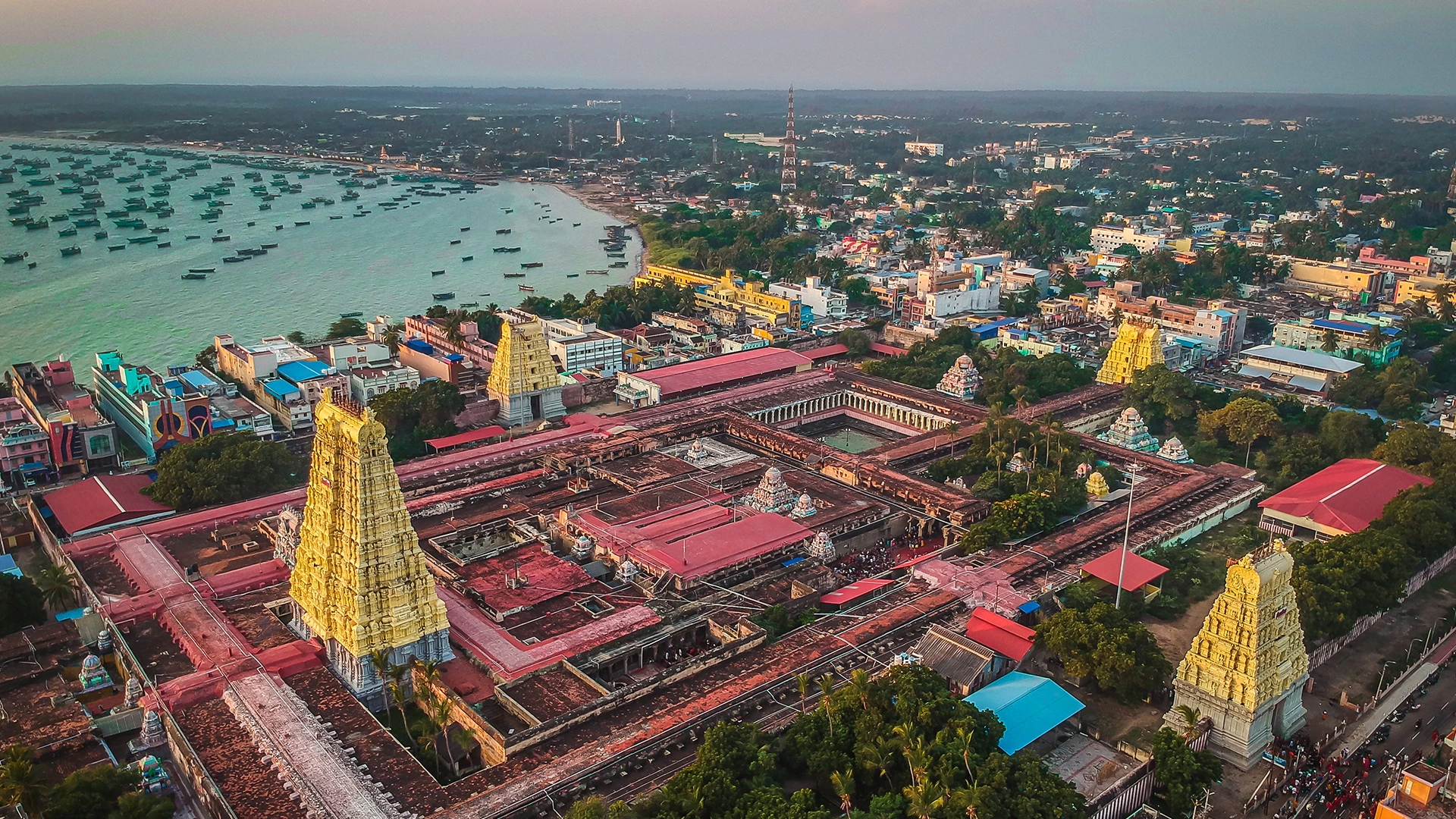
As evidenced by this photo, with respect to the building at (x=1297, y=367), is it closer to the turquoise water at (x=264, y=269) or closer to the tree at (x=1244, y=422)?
the tree at (x=1244, y=422)

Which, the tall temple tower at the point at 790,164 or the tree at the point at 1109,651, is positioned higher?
the tall temple tower at the point at 790,164

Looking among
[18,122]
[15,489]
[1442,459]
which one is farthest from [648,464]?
[18,122]

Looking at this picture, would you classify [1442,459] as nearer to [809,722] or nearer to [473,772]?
[809,722]

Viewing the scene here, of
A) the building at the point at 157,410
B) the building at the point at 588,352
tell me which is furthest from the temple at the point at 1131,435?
the building at the point at 157,410

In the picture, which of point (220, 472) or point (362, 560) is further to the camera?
point (220, 472)

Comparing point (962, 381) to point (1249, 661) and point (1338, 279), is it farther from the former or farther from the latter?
point (1338, 279)

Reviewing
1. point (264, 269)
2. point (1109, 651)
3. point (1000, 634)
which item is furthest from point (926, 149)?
point (1109, 651)

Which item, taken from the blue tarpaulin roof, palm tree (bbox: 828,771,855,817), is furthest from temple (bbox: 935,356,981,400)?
palm tree (bbox: 828,771,855,817)
